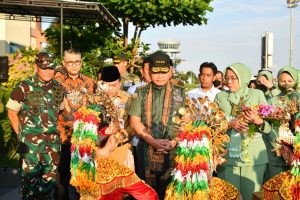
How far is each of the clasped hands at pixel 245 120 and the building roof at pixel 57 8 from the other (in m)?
7.50

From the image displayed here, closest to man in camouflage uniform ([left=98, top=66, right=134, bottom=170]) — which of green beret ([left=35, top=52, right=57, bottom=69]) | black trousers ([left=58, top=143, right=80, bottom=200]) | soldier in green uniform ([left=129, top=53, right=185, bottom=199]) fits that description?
soldier in green uniform ([left=129, top=53, right=185, bottom=199])

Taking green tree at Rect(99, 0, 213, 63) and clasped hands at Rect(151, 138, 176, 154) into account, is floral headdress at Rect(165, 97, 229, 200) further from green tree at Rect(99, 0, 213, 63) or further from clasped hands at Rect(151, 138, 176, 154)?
green tree at Rect(99, 0, 213, 63)

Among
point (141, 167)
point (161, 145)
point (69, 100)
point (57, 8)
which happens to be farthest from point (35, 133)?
point (57, 8)

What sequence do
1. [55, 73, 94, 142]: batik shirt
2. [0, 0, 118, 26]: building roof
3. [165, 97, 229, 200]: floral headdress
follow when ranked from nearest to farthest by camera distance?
[165, 97, 229, 200]: floral headdress, [55, 73, 94, 142]: batik shirt, [0, 0, 118, 26]: building roof

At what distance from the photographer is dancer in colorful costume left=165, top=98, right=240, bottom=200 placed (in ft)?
12.3

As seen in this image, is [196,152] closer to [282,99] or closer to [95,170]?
[95,170]

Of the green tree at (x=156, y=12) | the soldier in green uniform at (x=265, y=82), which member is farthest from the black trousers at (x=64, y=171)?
the green tree at (x=156, y=12)

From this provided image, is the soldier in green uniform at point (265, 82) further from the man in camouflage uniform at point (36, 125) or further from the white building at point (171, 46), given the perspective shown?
the white building at point (171, 46)

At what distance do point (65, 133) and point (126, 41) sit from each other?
12831 mm

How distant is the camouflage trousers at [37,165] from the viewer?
5258 mm

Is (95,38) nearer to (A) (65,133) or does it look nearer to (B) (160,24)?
(B) (160,24)

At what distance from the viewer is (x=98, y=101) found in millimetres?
4441

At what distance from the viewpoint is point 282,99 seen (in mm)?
5477

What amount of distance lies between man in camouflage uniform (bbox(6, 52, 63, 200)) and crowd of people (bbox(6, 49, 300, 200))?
0.01 meters
